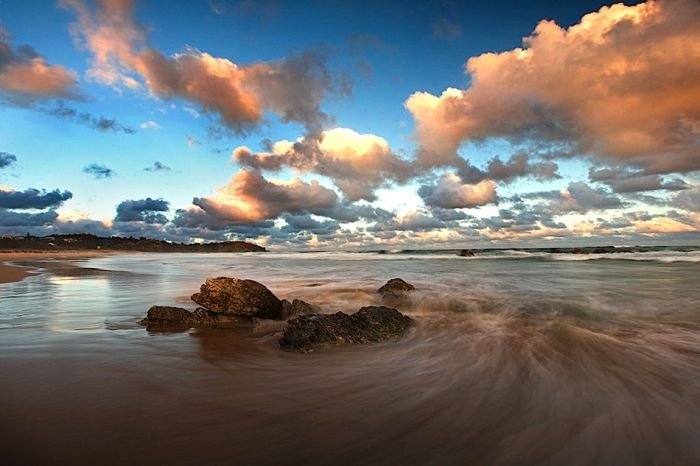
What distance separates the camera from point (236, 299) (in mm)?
7312

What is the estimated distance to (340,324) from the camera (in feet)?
19.2

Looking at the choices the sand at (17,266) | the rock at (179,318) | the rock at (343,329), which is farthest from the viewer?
the sand at (17,266)

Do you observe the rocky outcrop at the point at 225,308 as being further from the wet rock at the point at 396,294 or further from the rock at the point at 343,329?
the wet rock at the point at 396,294

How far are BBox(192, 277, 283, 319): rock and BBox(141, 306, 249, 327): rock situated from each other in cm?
12

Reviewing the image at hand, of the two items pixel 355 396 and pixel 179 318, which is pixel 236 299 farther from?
pixel 355 396

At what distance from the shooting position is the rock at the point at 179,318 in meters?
6.81

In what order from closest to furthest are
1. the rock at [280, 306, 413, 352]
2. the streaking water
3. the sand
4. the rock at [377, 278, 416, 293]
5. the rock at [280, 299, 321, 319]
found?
the streaking water < the rock at [280, 306, 413, 352] < the rock at [280, 299, 321, 319] < the rock at [377, 278, 416, 293] < the sand

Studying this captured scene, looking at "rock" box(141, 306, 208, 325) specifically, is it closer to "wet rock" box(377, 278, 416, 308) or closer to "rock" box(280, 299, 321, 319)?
"rock" box(280, 299, 321, 319)

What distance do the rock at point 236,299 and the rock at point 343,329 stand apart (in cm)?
178

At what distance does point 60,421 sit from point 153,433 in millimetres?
813

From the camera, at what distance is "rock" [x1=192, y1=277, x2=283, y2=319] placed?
7273mm

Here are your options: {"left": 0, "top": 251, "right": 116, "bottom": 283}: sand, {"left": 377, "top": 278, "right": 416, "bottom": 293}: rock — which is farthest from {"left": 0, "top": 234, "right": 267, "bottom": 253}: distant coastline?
{"left": 377, "top": 278, "right": 416, "bottom": 293}: rock

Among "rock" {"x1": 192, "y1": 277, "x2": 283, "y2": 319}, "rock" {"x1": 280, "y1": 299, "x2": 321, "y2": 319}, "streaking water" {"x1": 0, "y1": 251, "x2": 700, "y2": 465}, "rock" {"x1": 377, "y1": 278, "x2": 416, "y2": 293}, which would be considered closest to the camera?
"streaking water" {"x1": 0, "y1": 251, "x2": 700, "y2": 465}

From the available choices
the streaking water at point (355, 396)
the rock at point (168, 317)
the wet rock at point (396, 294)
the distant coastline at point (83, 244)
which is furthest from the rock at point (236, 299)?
the distant coastline at point (83, 244)
